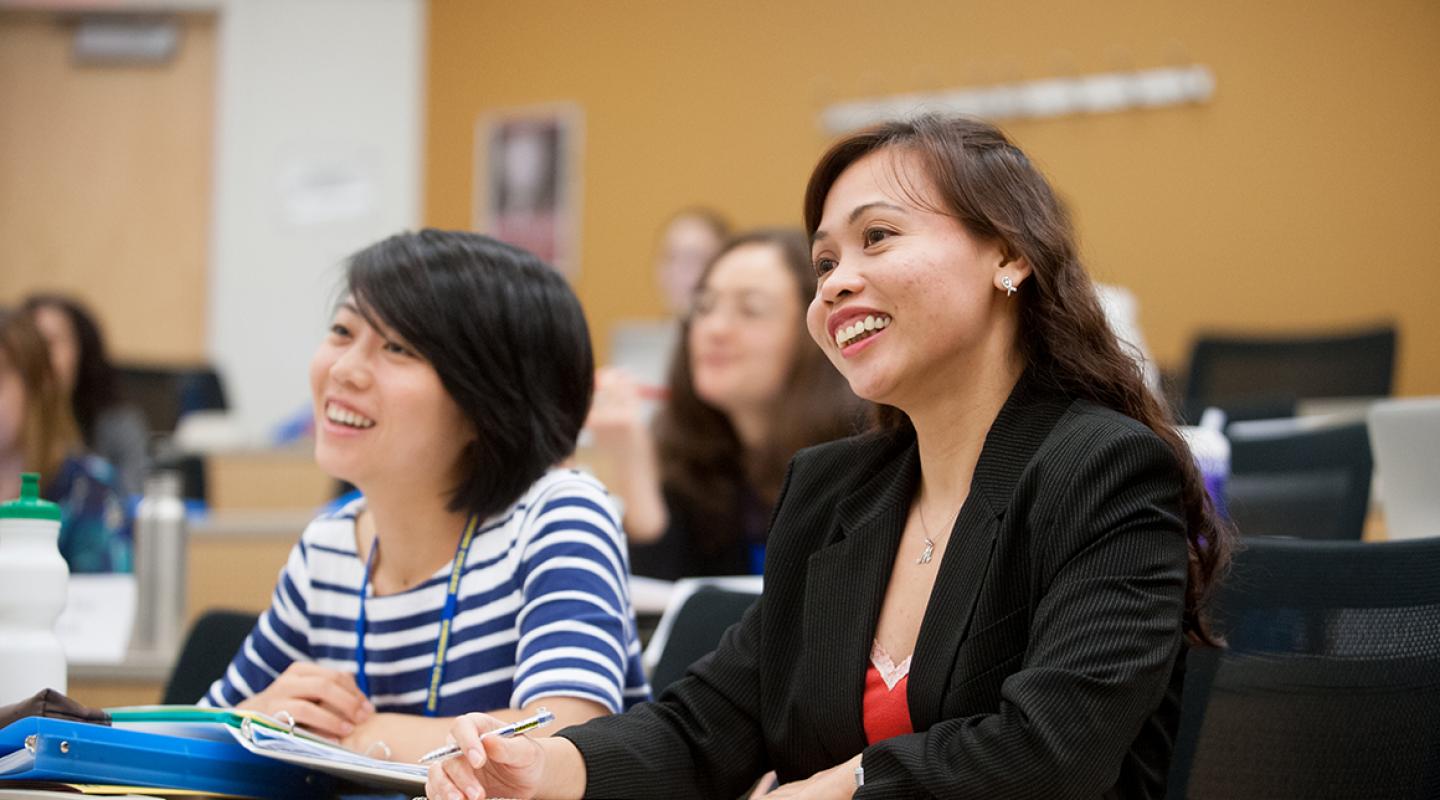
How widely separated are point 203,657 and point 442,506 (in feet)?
1.44

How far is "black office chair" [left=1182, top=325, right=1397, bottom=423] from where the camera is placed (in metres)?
4.46

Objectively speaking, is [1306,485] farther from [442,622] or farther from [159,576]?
[159,576]

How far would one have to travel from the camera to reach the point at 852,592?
139 centimetres

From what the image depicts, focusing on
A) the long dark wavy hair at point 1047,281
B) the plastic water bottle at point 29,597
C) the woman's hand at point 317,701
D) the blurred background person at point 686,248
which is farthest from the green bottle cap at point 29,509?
the blurred background person at point 686,248

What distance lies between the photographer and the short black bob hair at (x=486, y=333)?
1.74 m

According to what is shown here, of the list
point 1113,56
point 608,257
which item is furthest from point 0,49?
point 1113,56

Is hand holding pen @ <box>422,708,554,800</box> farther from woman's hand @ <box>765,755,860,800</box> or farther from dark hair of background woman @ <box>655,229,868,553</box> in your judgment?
dark hair of background woman @ <box>655,229,868,553</box>

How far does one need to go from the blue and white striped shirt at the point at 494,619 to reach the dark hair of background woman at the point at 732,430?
1.14 meters

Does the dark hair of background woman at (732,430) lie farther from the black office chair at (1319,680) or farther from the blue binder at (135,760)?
the blue binder at (135,760)

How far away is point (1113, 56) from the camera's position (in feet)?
18.3

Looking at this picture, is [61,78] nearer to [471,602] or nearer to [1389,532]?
[471,602]

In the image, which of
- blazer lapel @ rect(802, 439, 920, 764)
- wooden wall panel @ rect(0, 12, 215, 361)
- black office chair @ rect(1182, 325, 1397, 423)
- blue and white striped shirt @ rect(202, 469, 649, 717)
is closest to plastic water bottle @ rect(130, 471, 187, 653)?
blue and white striped shirt @ rect(202, 469, 649, 717)

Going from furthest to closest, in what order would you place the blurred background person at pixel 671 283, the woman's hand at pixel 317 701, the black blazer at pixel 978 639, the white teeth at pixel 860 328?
the blurred background person at pixel 671 283 → the woman's hand at pixel 317 701 → the white teeth at pixel 860 328 → the black blazer at pixel 978 639

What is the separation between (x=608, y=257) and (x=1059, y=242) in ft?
17.6
